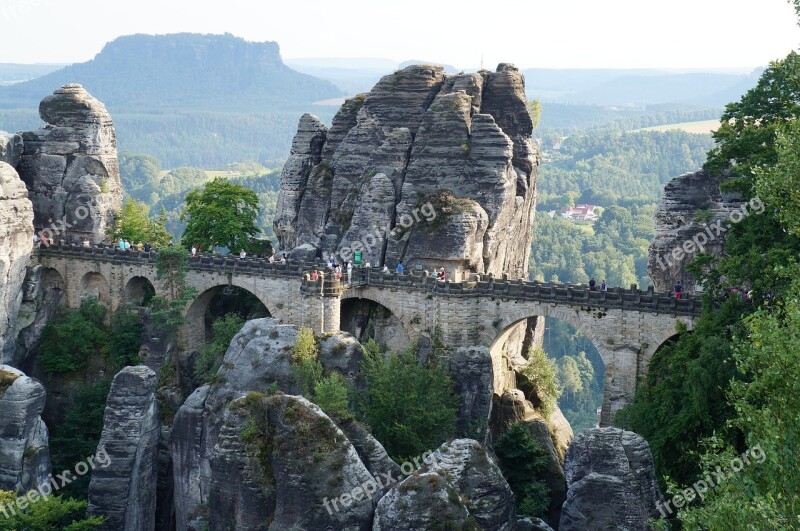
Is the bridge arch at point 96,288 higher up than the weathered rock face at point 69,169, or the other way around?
the weathered rock face at point 69,169

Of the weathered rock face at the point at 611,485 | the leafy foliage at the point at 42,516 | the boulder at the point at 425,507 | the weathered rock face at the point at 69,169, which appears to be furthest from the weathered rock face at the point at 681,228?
the weathered rock face at the point at 69,169

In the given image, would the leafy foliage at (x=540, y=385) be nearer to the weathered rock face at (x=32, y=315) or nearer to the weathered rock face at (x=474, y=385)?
the weathered rock face at (x=474, y=385)

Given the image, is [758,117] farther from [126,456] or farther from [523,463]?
[126,456]

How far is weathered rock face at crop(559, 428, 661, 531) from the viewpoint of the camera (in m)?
29.5

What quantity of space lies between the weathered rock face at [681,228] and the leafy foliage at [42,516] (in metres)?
26.1

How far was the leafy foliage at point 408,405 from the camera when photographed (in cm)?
4306

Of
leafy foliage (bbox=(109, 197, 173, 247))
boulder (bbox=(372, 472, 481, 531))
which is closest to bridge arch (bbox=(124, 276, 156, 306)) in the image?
leafy foliage (bbox=(109, 197, 173, 247))

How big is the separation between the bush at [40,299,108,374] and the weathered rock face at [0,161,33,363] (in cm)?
193

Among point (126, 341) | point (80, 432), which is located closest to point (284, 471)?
point (80, 432)

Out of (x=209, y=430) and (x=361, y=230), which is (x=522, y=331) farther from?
(x=209, y=430)

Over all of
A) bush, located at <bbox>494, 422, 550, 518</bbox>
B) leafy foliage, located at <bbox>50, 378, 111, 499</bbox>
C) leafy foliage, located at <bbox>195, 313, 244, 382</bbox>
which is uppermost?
leafy foliage, located at <bbox>195, 313, 244, 382</bbox>

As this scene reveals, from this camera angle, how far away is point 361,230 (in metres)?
55.3

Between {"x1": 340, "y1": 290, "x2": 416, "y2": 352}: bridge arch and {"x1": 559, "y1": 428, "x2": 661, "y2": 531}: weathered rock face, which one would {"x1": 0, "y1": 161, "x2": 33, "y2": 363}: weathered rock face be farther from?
{"x1": 559, "y1": 428, "x2": 661, "y2": 531}: weathered rock face

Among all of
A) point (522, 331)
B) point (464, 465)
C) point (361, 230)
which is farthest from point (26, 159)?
point (464, 465)
